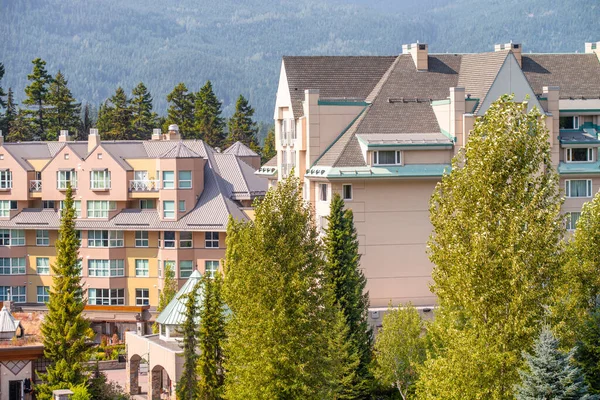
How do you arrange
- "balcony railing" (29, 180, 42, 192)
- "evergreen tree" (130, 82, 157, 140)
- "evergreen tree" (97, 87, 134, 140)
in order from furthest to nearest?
"evergreen tree" (130, 82, 157, 140)
"evergreen tree" (97, 87, 134, 140)
"balcony railing" (29, 180, 42, 192)

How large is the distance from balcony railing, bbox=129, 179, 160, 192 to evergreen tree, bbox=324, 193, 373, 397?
28.6 meters

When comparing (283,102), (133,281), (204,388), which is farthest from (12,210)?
(204,388)

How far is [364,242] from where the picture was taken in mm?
65812

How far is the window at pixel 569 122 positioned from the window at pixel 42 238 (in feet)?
121

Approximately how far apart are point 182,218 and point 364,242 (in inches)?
806

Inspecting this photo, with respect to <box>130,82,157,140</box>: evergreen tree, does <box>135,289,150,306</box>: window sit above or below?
below

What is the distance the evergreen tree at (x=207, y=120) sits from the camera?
5113 inches

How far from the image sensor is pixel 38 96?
391 feet

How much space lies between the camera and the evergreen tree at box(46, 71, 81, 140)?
402 feet

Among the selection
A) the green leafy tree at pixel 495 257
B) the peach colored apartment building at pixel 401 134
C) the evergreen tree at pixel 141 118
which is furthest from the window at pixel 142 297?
the green leafy tree at pixel 495 257

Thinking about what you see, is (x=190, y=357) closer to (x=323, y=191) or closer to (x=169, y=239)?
(x=323, y=191)

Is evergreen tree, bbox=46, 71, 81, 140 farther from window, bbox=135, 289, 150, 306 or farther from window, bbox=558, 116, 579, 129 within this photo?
window, bbox=558, 116, 579, 129

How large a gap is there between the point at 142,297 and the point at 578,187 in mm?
31226

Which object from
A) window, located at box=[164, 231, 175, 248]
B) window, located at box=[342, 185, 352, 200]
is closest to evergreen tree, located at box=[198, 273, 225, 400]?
window, located at box=[342, 185, 352, 200]
